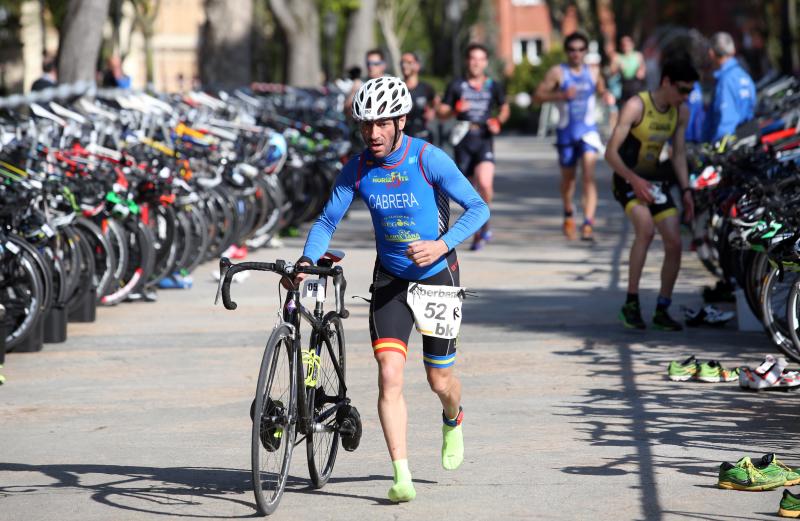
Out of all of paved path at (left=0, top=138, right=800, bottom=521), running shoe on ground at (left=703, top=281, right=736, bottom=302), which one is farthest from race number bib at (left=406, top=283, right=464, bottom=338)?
running shoe on ground at (left=703, top=281, right=736, bottom=302)

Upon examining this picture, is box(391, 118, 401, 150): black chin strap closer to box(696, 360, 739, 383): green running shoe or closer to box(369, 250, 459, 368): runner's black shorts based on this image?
box(369, 250, 459, 368): runner's black shorts

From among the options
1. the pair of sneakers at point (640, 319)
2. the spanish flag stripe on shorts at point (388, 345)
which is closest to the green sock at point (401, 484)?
the spanish flag stripe on shorts at point (388, 345)

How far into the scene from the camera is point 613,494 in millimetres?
6742

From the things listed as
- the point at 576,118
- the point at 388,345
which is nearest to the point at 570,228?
the point at 576,118

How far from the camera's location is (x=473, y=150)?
16.4m

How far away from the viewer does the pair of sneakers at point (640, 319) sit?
11336 mm

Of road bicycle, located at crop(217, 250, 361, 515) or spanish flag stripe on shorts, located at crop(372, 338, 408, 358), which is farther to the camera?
spanish flag stripe on shorts, located at crop(372, 338, 408, 358)

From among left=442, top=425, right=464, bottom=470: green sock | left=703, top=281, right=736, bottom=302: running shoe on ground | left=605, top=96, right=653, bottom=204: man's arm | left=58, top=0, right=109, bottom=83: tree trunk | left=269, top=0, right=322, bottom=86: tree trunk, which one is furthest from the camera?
left=269, top=0, right=322, bottom=86: tree trunk

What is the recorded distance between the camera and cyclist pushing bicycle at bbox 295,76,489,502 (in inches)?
261

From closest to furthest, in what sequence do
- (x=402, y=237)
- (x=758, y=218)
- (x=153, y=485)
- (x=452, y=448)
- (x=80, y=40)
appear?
1. (x=402, y=237)
2. (x=452, y=448)
3. (x=153, y=485)
4. (x=758, y=218)
5. (x=80, y=40)

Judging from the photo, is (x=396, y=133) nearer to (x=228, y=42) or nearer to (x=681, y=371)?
(x=681, y=371)

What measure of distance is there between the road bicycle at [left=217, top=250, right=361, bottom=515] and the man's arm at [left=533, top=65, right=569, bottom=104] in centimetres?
1046

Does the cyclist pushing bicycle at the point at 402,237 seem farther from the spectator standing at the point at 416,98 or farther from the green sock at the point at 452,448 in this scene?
the spectator standing at the point at 416,98

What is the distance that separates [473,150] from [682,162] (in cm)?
515
